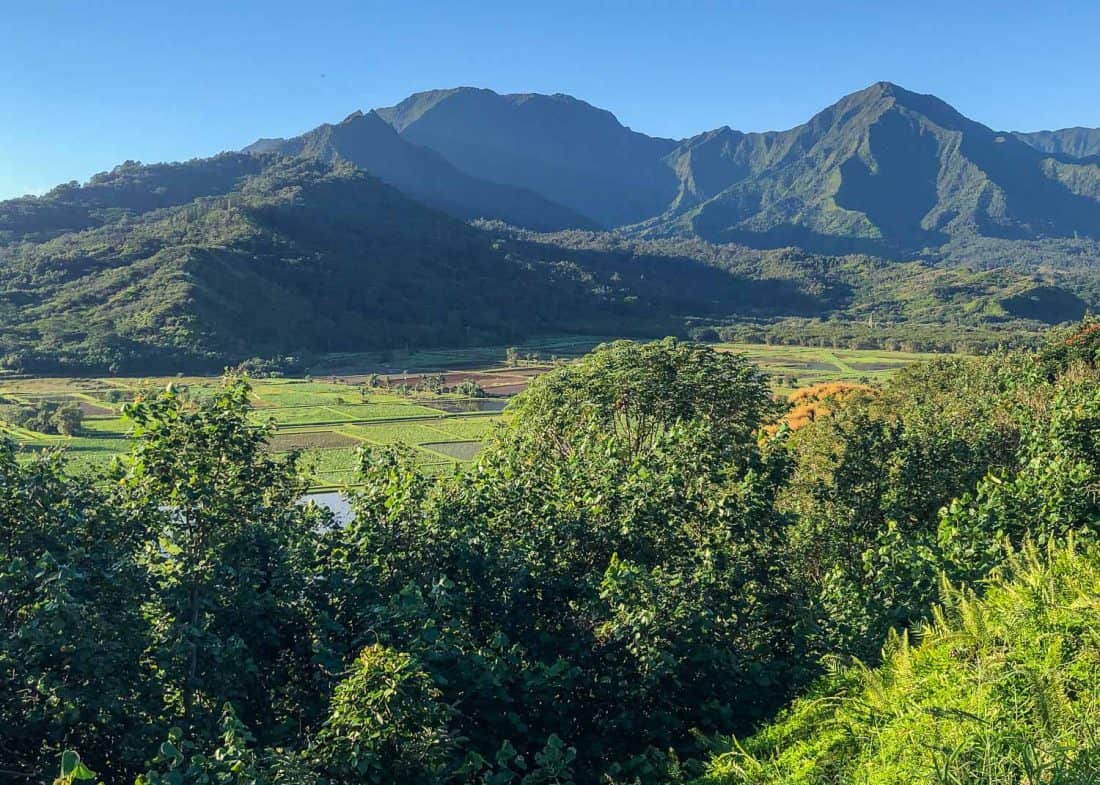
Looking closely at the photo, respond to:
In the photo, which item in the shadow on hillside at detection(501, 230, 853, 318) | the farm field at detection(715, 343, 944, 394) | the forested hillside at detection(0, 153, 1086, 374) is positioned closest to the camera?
the farm field at detection(715, 343, 944, 394)

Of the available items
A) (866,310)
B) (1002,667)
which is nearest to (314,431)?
(1002,667)

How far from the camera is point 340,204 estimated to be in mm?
165500

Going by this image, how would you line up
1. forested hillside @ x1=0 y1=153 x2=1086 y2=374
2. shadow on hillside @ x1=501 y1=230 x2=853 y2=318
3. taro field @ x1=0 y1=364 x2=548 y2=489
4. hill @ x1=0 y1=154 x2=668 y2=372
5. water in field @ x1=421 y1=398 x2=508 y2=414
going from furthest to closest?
shadow on hillside @ x1=501 y1=230 x2=853 y2=318 < forested hillside @ x1=0 y1=153 x2=1086 y2=374 < hill @ x1=0 y1=154 x2=668 y2=372 < water in field @ x1=421 y1=398 x2=508 y2=414 < taro field @ x1=0 y1=364 x2=548 y2=489

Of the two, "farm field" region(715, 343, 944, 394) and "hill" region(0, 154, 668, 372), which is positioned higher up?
"hill" region(0, 154, 668, 372)

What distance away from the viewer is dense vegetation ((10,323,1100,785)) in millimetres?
5551

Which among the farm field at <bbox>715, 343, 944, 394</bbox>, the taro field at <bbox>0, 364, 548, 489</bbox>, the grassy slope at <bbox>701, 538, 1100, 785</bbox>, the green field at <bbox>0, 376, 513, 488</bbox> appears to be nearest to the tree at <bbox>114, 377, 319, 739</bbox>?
the grassy slope at <bbox>701, 538, 1100, 785</bbox>

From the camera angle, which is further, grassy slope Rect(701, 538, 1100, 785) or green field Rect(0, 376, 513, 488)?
green field Rect(0, 376, 513, 488)

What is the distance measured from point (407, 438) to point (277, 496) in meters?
38.0

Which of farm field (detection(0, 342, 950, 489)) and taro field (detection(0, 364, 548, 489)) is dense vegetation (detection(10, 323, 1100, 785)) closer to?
farm field (detection(0, 342, 950, 489))

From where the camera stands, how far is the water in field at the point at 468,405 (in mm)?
57312

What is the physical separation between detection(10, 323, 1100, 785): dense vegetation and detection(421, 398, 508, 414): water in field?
46364 millimetres

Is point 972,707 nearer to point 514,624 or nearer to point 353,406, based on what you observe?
point 514,624

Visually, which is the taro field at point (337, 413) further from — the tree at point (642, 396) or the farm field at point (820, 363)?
the farm field at point (820, 363)

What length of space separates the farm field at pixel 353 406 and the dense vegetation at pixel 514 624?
746 inches
